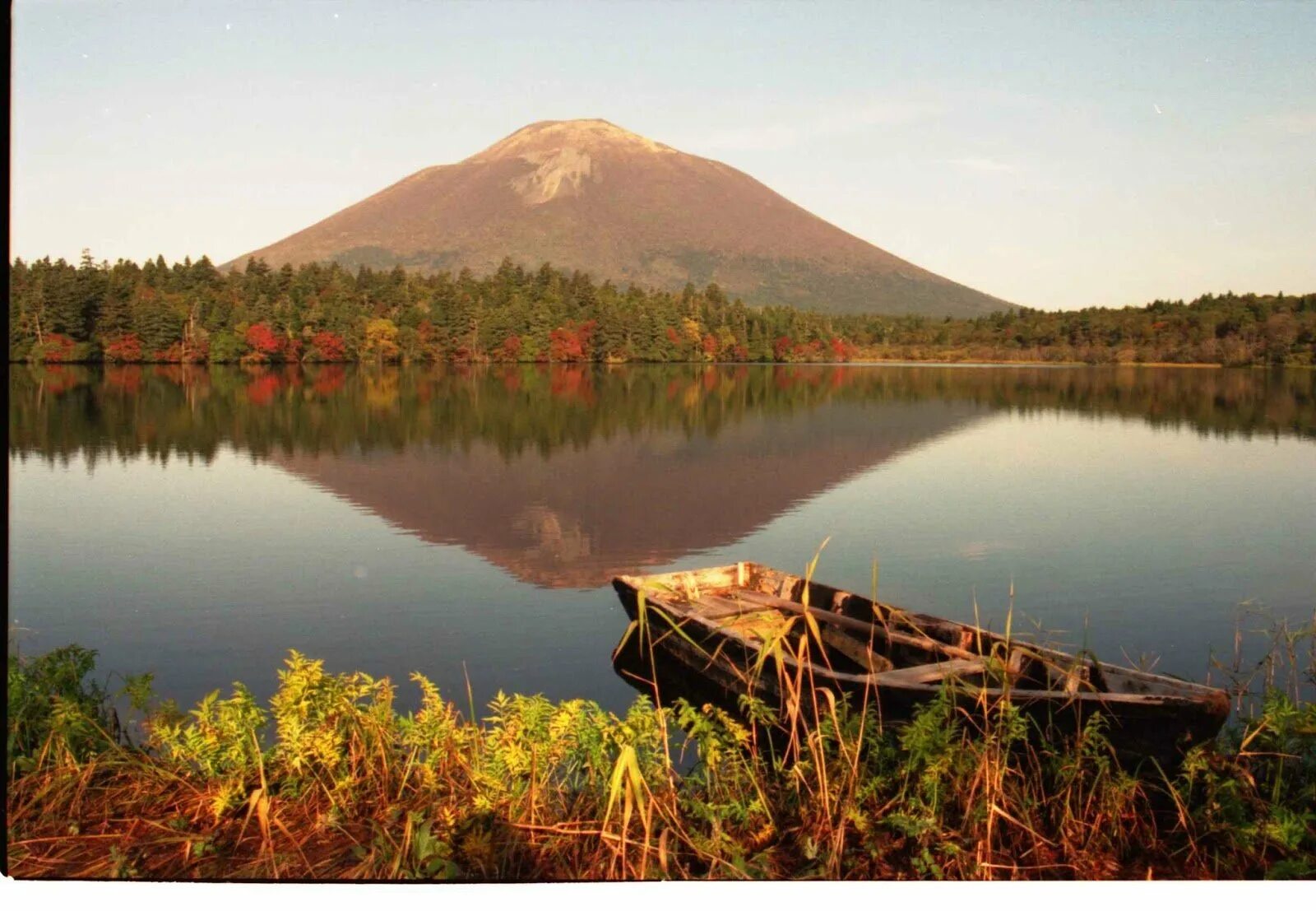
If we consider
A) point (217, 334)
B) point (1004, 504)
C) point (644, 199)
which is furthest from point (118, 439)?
point (644, 199)

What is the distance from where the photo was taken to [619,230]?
191 meters

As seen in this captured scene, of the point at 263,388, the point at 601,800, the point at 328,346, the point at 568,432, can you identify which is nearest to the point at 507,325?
the point at 328,346

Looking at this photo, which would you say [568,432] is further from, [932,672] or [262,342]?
[262,342]

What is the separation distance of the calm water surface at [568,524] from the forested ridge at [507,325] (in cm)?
2871

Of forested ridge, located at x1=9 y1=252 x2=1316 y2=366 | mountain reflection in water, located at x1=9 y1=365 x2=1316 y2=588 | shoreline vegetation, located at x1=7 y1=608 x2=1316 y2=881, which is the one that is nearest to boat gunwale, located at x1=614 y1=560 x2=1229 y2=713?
shoreline vegetation, located at x1=7 y1=608 x2=1316 y2=881

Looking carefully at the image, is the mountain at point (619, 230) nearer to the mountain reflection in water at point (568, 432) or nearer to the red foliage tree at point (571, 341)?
the red foliage tree at point (571, 341)

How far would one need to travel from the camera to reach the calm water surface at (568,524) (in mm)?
10039

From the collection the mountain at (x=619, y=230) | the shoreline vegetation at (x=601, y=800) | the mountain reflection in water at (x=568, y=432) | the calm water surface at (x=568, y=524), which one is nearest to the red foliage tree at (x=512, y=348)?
the mountain reflection in water at (x=568, y=432)

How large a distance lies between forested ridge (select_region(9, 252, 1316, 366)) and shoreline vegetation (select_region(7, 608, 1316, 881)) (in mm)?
59244

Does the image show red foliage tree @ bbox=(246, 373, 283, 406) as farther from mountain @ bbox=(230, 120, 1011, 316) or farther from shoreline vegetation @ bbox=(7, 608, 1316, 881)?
mountain @ bbox=(230, 120, 1011, 316)

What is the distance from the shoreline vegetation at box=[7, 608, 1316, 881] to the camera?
160 inches

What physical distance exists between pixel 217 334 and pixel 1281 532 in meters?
65.4

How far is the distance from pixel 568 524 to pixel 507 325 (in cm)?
6335

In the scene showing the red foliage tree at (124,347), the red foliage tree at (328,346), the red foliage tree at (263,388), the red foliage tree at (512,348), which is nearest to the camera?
the red foliage tree at (263,388)
